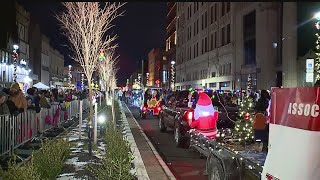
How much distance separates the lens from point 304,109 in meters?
3.31

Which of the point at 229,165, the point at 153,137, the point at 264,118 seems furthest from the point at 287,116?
the point at 153,137

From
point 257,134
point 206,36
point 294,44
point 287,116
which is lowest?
point 257,134

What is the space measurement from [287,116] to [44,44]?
7297 centimetres

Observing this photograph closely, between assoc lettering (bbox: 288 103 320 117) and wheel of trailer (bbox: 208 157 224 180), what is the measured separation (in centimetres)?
294

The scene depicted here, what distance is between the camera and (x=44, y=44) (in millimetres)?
73188

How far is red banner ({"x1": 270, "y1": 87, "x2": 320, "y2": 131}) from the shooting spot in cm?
318

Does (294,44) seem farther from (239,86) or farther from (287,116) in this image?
(287,116)

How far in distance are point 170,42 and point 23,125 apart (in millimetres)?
91303

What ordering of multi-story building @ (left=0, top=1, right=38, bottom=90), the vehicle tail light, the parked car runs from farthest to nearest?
the parked car, multi-story building @ (left=0, top=1, right=38, bottom=90), the vehicle tail light

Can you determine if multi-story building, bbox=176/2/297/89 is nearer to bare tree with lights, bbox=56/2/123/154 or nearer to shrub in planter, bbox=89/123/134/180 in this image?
bare tree with lights, bbox=56/2/123/154

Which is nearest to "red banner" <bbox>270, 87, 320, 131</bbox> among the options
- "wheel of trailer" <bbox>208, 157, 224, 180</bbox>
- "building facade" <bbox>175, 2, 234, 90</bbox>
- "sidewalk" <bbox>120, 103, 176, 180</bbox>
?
"wheel of trailer" <bbox>208, 157, 224, 180</bbox>

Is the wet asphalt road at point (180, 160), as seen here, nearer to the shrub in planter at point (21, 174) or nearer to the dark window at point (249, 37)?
the shrub in planter at point (21, 174)

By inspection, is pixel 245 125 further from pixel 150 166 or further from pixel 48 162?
pixel 48 162

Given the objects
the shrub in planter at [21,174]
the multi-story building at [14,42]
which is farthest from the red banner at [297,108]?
the multi-story building at [14,42]
